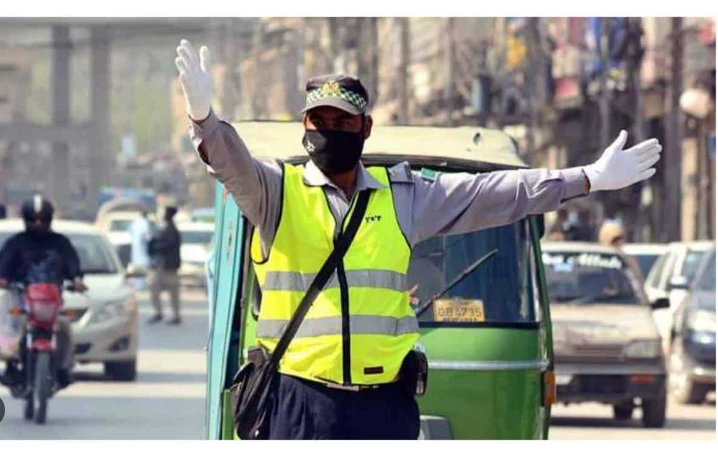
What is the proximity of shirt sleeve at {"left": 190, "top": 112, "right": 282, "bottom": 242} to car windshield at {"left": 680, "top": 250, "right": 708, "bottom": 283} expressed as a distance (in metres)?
15.3

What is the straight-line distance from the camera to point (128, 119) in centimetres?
13725

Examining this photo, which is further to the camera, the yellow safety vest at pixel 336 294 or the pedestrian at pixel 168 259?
the pedestrian at pixel 168 259

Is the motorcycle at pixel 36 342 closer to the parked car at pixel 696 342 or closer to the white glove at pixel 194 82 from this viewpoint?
the parked car at pixel 696 342

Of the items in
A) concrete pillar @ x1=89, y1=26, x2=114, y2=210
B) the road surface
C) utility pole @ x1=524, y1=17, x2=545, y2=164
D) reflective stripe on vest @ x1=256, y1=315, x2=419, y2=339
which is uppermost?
concrete pillar @ x1=89, y1=26, x2=114, y2=210

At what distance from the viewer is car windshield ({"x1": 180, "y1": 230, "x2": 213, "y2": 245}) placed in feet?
160

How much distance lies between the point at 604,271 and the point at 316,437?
11554mm

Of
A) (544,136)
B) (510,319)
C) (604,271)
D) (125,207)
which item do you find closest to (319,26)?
(125,207)

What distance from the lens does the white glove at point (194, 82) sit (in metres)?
5.84

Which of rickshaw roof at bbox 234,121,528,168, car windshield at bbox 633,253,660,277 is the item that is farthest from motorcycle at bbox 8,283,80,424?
car windshield at bbox 633,253,660,277

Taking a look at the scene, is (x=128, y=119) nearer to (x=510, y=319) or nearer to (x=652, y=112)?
(x=652, y=112)

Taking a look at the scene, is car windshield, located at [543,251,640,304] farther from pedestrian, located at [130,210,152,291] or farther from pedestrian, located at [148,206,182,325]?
pedestrian, located at [130,210,152,291]

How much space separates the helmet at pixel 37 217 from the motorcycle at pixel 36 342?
1.49ft

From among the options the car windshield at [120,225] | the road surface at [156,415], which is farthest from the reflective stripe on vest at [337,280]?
the car windshield at [120,225]

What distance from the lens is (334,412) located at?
20.1 ft
